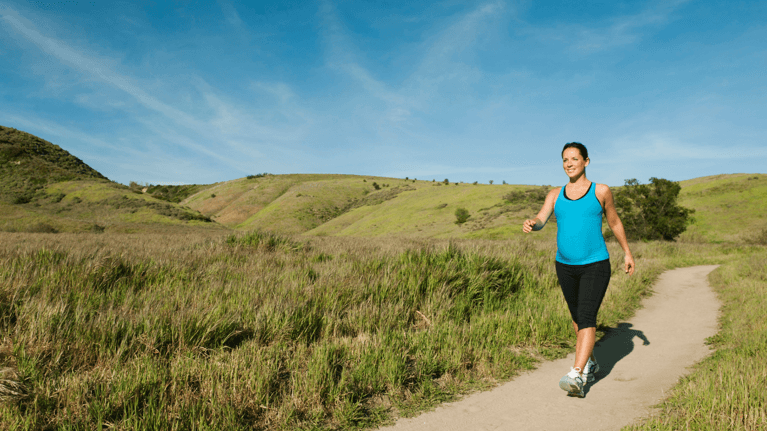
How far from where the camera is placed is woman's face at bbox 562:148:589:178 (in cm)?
380

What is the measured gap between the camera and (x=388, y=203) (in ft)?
234

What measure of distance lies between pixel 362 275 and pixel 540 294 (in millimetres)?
3598

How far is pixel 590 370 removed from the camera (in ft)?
12.7

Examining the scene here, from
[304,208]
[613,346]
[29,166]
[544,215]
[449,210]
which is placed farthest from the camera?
[304,208]

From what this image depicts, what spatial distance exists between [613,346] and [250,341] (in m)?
4.76

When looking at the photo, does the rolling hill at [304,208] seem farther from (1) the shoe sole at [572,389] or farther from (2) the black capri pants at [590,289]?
(1) the shoe sole at [572,389]

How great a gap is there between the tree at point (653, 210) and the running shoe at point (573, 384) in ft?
102

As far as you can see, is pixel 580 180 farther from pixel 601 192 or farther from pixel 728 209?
pixel 728 209

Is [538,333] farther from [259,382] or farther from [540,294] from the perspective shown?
[259,382]

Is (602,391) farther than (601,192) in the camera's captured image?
No

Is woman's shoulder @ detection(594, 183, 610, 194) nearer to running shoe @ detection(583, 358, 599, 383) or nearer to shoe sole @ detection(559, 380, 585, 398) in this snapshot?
running shoe @ detection(583, 358, 599, 383)

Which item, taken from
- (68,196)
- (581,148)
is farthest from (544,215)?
(68,196)

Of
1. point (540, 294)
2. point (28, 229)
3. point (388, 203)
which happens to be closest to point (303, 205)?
point (388, 203)

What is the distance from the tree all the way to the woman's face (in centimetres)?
3067
